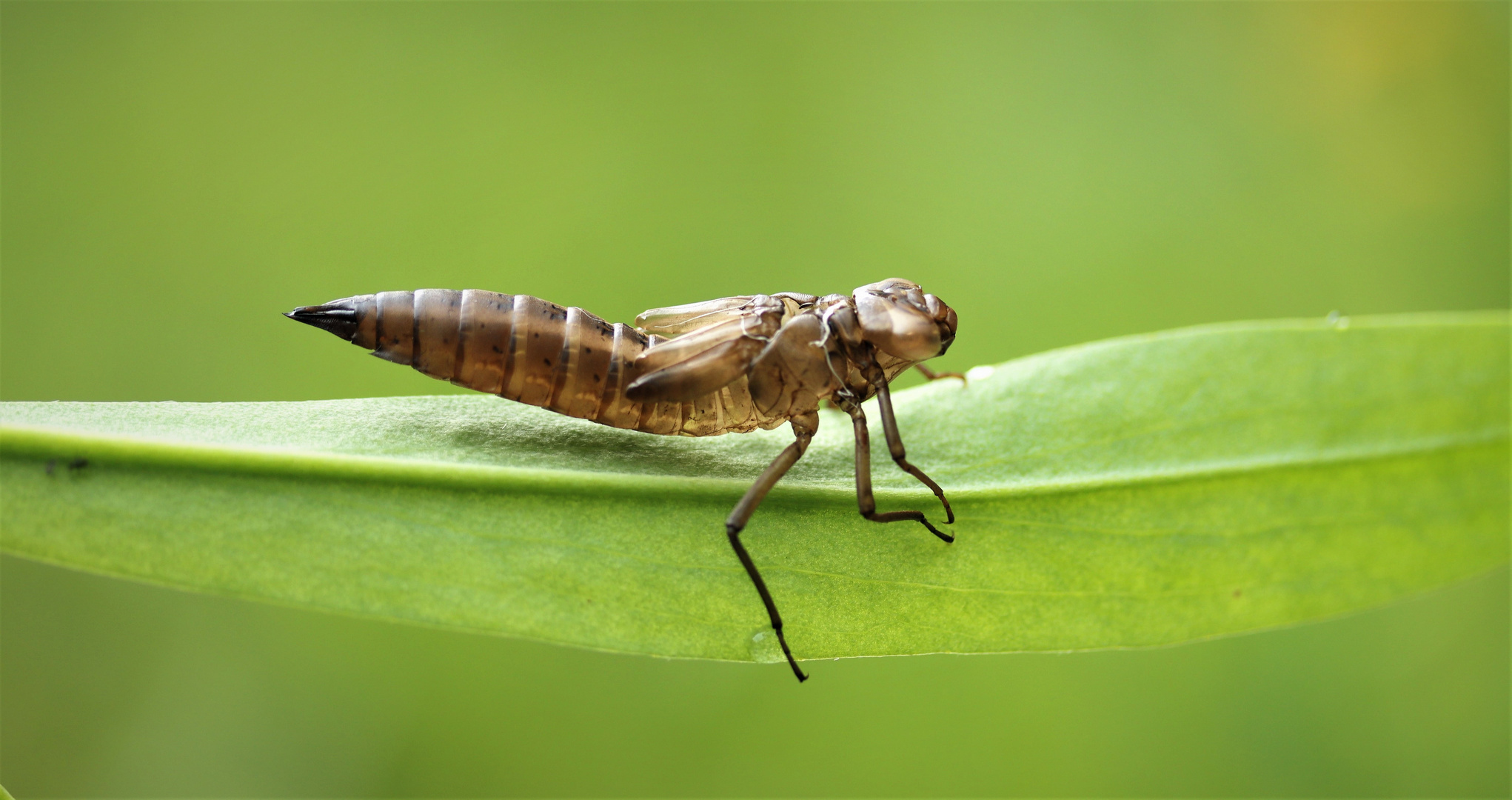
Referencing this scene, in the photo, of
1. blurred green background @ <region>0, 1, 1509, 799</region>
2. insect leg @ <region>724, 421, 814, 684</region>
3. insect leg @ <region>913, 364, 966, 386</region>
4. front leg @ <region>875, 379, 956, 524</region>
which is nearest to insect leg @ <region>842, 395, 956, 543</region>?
front leg @ <region>875, 379, 956, 524</region>

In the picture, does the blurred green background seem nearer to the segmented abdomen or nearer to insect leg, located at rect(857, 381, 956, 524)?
insect leg, located at rect(857, 381, 956, 524)

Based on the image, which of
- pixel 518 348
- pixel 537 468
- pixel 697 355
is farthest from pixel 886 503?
pixel 518 348

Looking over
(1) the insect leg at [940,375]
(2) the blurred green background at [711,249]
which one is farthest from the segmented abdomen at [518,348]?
(2) the blurred green background at [711,249]

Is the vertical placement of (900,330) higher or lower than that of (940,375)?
higher

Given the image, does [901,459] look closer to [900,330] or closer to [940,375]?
[900,330]

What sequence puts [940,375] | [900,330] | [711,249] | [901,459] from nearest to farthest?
[901,459] → [900,330] → [940,375] → [711,249]

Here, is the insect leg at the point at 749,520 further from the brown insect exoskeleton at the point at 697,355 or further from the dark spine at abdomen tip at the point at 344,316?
the dark spine at abdomen tip at the point at 344,316
